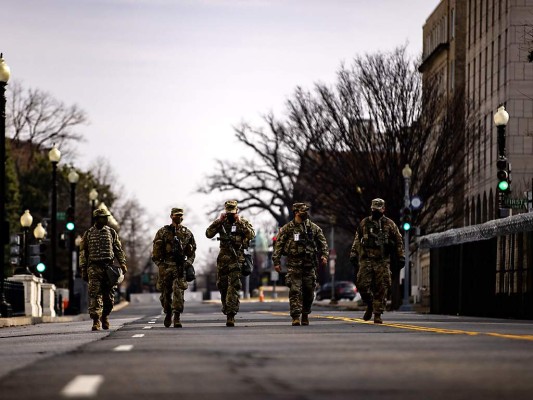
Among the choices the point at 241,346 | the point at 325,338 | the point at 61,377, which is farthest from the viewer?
the point at 325,338

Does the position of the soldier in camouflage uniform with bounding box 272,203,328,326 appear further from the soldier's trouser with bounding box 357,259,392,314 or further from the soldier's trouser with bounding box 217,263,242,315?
the soldier's trouser with bounding box 357,259,392,314

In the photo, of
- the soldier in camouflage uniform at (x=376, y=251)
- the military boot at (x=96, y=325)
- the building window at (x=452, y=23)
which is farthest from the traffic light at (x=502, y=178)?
the building window at (x=452, y=23)

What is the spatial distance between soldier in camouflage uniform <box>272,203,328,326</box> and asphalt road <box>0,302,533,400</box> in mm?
6404

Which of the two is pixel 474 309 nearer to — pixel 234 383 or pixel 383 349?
pixel 383 349

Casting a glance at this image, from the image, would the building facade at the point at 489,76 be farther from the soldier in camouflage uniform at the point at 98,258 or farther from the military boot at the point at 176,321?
the soldier in camouflage uniform at the point at 98,258

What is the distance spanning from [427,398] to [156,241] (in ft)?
52.7

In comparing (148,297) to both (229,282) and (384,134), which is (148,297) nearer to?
(384,134)

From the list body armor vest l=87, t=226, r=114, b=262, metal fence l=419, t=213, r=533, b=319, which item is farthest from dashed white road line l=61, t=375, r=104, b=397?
metal fence l=419, t=213, r=533, b=319

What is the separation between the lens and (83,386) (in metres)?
9.88

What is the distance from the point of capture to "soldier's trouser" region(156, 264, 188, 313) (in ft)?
81.5

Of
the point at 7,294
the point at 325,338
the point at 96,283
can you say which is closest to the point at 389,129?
the point at 7,294

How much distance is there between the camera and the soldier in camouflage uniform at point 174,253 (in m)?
24.7

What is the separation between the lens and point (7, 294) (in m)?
46.8

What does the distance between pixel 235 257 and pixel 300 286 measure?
3.85 feet
